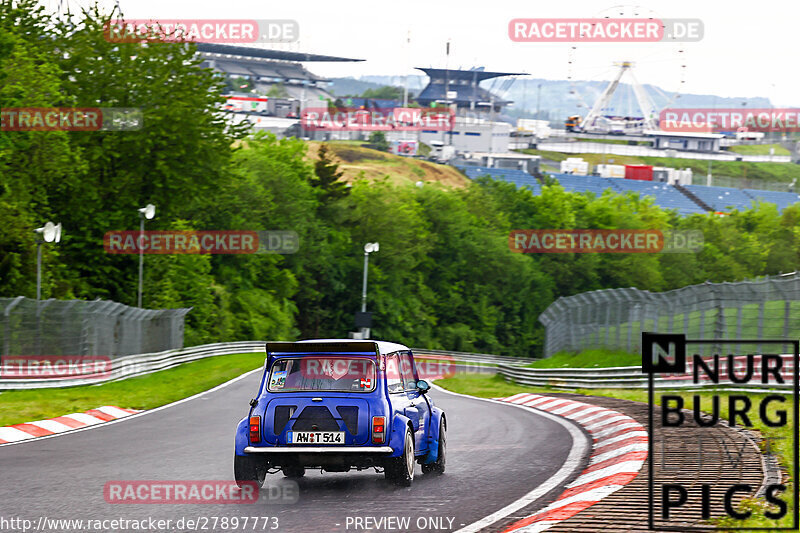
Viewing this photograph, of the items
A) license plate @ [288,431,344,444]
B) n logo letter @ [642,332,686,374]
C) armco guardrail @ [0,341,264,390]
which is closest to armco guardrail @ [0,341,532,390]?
armco guardrail @ [0,341,264,390]

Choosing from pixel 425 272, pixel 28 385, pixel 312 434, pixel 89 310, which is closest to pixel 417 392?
pixel 312 434

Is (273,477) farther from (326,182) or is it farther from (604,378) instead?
(326,182)

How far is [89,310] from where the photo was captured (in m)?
A: 29.4

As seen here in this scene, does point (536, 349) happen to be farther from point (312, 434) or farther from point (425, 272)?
point (312, 434)

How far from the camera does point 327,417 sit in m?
10.2

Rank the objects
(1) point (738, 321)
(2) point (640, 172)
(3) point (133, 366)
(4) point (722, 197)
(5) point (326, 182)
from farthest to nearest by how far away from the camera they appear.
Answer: (2) point (640, 172) → (4) point (722, 197) → (5) point (326, 182) → (3) point (133, 366) → (1) point (738, 321)

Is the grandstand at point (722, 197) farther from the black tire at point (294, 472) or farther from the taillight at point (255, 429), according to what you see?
the taillight at point (255, 429)

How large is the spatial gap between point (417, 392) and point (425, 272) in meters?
88.6

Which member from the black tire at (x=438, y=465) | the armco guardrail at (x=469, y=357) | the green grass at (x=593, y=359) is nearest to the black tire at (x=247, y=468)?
the black tire at (x=438, y=465)

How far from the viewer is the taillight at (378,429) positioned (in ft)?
33.4

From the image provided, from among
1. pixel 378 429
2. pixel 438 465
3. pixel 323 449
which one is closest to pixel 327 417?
pixel 323 449

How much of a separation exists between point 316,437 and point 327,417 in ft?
0.72

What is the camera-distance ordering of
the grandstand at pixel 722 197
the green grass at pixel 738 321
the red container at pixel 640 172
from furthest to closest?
the red container at pixel 640 172
the grandstand at pixel 722 197
the green grass at pixel 738 321

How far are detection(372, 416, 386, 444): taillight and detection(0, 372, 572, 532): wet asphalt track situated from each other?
A: 50 cm
